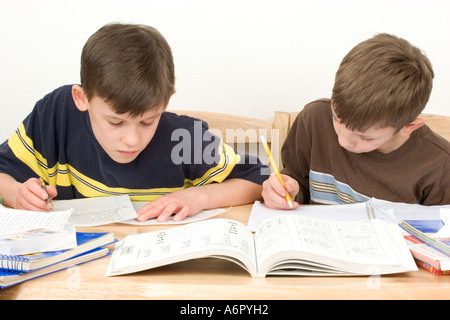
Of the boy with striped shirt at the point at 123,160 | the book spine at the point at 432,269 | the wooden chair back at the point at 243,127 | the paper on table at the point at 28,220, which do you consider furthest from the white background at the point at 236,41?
the book spine at the point at 432,269

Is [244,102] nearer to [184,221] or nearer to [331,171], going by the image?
[331,171]

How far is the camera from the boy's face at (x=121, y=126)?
104cm

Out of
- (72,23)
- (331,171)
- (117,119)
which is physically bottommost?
(331,171)

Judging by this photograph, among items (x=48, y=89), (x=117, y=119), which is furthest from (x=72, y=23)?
(x=117, y=119)

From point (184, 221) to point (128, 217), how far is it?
12cm

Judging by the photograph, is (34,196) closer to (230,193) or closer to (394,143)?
(230,193)

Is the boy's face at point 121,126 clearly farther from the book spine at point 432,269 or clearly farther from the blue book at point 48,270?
the book spine at point 432,269

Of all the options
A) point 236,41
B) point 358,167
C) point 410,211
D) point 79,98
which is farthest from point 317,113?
point 79,98

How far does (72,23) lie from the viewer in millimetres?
1783

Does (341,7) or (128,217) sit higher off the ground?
(341,7)

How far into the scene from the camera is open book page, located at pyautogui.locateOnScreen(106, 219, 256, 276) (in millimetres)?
742

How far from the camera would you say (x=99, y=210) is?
108cm

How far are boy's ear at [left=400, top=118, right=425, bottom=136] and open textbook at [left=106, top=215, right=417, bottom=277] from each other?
0.36m
